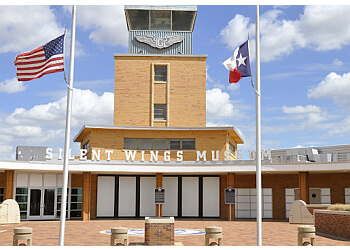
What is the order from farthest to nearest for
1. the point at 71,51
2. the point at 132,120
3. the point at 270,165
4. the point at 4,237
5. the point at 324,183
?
1. the point at 132,120
2. the point at 324,183
3. the point at 270,165
4. the point at 4,237
5. the point at 71,51

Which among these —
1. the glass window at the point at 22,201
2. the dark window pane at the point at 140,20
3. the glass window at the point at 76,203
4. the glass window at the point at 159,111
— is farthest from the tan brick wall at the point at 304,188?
the dark window pane at the point at 140,20

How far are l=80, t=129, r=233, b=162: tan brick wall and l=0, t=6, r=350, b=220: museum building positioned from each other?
82 millimetres

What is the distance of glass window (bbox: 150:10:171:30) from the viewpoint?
44906 mm

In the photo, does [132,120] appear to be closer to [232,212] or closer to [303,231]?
[232,212]

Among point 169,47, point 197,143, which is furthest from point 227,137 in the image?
point 169,47

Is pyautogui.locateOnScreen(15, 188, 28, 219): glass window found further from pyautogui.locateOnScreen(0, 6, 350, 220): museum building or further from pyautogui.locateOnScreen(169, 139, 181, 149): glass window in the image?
pyautogui.locateOnScreen(169, 139, 181, 149): glass window

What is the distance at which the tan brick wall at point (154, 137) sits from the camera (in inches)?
1454

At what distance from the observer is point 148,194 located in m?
36.8

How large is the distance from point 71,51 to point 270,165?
20.3m

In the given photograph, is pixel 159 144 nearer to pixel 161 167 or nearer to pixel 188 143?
pixel 188 143

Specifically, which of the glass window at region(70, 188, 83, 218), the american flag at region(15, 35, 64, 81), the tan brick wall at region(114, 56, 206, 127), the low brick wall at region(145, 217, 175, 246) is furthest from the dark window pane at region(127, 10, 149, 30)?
the low brick wall at region(145, 217, 175, 246)

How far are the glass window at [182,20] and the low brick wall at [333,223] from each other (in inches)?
1010

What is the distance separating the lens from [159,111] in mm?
41812

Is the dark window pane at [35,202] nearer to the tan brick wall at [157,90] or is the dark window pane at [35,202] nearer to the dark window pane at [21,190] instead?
the dark window pane at [21,190]
